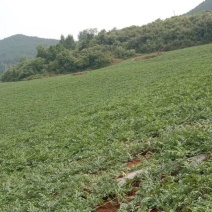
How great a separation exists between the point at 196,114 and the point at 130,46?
194 feet

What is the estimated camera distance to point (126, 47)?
6744 cm

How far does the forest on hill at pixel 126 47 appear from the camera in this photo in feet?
194

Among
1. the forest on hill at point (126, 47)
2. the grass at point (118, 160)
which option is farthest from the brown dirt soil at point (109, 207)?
the forest on hill at point (126, 47)

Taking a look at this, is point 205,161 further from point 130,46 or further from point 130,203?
point 130,46

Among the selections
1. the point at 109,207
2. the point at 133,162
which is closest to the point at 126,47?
the point at 133,162

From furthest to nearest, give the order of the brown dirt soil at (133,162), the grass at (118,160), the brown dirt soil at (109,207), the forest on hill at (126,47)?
the forest on hill at (126,47), the brown dirt soil at (133,162), the brown dirt soil at (109,207), the grass at (118,160)

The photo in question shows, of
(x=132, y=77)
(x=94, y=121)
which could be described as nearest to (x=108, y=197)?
(x=94, y=121)

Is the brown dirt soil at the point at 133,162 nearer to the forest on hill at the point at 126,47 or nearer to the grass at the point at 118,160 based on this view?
the grass at the point at 118,160

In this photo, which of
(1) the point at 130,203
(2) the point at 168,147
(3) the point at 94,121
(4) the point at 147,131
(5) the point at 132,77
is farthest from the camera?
(5) the point at 132,77

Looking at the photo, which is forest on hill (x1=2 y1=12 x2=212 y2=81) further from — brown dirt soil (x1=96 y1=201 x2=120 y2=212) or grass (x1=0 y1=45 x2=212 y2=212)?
brown dirt soil (x1=96 y1=201 x2=120 y2=212)

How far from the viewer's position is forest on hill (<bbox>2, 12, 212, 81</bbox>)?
59.1m

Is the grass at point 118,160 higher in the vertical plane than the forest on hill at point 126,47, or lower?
lower

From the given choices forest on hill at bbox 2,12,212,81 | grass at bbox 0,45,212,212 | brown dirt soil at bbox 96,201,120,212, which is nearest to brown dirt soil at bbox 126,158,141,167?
grass at bbox 0,45,212,212

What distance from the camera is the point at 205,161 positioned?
18.2ft
